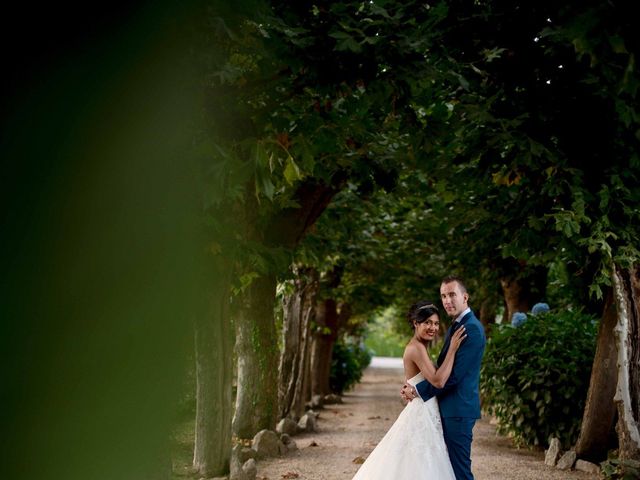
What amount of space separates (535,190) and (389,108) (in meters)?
3.44

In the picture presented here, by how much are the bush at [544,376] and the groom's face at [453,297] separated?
240 inches

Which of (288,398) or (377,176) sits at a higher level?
(377,176)

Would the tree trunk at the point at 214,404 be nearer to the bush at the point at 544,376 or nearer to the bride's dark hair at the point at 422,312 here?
the bride's dark hair at the point at 422,312

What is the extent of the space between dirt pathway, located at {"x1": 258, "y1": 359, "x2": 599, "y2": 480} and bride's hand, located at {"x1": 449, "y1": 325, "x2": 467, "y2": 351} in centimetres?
466

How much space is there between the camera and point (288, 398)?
17.5 meters

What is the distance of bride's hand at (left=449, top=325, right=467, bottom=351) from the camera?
5.77 m

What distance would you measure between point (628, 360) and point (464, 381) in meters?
3.79

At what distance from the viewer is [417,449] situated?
243 inches

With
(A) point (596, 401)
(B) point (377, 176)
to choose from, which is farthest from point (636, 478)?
(B) point (377, 176)

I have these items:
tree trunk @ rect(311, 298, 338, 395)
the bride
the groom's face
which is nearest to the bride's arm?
the bride

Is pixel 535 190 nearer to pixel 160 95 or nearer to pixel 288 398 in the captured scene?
pixel 160 95

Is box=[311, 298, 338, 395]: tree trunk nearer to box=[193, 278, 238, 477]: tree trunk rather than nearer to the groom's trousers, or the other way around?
box=[193, 278, 238, 477]: tree trunk

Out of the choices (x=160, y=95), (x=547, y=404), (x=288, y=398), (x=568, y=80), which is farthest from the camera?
(x=288, y=398)

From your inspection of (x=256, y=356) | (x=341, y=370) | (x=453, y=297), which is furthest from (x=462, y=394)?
(x=341, y=370)
